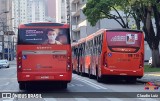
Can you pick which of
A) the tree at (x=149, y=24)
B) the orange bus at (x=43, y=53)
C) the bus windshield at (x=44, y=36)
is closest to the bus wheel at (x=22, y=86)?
the orange bus at (x=43, y=53)

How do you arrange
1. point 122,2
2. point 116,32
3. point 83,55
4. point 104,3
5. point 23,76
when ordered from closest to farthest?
point 23,76
point 116,32
point 83,55
point 122,2
point 104,3

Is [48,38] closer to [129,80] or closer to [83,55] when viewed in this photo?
[129,80]

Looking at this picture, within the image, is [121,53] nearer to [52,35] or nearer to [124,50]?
[124,50]

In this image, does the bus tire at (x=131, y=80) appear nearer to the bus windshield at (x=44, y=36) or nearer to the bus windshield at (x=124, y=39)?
the bus windshield at (x=124, y=39)

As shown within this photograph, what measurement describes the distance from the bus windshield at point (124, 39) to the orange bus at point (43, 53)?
6893mm

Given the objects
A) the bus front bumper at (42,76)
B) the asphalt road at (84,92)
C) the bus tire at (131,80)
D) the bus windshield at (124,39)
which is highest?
the bus windshield at (124,39)

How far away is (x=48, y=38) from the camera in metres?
20.3

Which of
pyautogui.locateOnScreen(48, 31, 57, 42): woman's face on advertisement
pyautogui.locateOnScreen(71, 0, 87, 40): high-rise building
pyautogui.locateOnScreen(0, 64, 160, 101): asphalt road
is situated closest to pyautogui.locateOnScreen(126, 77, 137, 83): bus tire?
pyautogui.locateOnScreen(0, 64, 160, 101): asphalt road

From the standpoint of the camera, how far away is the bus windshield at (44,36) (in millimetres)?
20094

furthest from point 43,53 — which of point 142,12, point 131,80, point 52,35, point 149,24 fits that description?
point 149,24

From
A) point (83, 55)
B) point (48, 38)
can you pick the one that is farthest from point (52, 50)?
point (83, 55)

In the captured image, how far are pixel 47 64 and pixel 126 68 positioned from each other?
26.8ft

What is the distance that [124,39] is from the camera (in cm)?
2675

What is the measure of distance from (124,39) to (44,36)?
25.4 ft
